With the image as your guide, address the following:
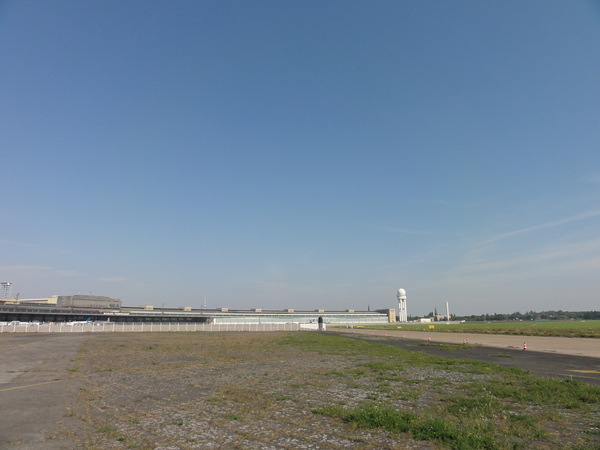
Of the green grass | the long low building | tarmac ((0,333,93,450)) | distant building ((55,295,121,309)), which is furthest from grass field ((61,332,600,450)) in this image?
distant building ((55,295,121,309))

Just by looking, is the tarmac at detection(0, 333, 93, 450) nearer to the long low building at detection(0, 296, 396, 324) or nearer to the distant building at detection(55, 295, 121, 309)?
the long low building at detection(0, 296, 396, 324)

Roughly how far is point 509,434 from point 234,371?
1900 centimetres

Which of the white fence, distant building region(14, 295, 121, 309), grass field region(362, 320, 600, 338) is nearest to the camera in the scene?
grass field region(362, 320, 600, 338)

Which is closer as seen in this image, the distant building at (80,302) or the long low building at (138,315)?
the long low building at (138,315)

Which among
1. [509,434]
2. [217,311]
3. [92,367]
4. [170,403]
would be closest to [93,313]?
[217,311]

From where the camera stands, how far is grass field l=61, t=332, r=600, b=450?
1030cm

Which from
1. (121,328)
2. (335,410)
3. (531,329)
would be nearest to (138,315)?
(121,328)

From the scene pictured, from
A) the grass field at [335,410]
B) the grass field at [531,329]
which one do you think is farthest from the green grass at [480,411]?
the grass field at [531,329]

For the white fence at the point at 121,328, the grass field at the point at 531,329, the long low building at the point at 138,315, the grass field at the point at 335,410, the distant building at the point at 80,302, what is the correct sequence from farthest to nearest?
the distant building at the point at 80,302 < the long low building at the point at 138,315 < the white fence at the point at 121,328 < the grass field at the point at 531,329 < the grass field at the point at 335,410

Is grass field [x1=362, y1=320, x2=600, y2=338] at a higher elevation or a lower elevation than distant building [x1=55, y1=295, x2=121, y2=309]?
lower

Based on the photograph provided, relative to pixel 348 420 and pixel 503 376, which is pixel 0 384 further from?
pixel 503 376

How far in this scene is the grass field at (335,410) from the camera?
1030 cm

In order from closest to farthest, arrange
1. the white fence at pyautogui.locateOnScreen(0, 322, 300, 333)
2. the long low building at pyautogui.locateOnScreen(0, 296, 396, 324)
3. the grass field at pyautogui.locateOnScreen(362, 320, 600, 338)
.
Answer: the grass field at pyautogui.locateOnScreen(362, 320, 600, 338), the white fence at pyautogui.locateOnScreen(0, 322, 300, 333), the long low building at pyautogui.locateOnScreen(0, 296, 396, 324)

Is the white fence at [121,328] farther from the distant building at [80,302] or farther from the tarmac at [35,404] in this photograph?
the distant building at [80,302]
